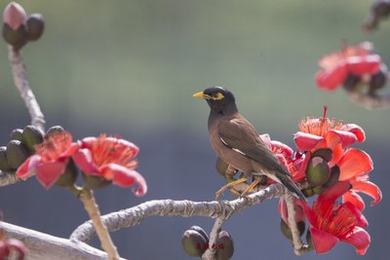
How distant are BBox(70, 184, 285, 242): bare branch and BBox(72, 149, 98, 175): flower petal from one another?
21 cm

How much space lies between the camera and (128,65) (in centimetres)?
462

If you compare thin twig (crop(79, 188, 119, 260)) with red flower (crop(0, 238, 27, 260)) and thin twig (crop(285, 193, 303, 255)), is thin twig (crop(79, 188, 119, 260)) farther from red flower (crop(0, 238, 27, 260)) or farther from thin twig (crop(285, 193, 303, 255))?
thin twig (crop(285, 193, 303, 255))

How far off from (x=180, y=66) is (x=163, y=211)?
10.9 feet

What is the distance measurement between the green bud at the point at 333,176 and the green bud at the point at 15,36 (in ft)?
1.43

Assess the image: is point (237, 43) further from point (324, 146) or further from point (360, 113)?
point (324, 146)

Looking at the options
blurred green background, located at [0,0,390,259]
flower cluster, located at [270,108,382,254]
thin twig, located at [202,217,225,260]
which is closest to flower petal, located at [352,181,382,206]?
flower cluster, located at [270,108,382,254]

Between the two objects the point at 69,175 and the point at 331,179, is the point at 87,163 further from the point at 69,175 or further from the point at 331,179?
the point at 331,179

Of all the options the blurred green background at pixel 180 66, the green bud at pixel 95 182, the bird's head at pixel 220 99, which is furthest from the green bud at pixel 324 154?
the blurred green background at pixel 180 66

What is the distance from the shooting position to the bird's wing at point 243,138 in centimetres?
202

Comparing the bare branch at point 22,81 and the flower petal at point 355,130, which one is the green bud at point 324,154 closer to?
the flower petal at point 355,130

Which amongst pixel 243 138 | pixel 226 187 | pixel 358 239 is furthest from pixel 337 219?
pixel 243 138

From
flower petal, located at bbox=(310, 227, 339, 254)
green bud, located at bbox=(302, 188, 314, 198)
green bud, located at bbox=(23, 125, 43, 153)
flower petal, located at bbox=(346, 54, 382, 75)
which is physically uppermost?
flower petal, located at bbox=(346, 54, 382, 75)

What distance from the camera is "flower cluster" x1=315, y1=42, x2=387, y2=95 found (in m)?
0.92

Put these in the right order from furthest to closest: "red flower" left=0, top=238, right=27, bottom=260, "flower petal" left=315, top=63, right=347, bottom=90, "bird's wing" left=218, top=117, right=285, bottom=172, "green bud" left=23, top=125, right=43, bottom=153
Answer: "bird's wing" left=218, top=117, right=285, bottom=172
"green bud" left=23, top=125, right=43, bottom=153
"red flower" left=0, top=238, right=27, bottom=260
"flower petal" left=315, top=63, right=347, bottom=90
